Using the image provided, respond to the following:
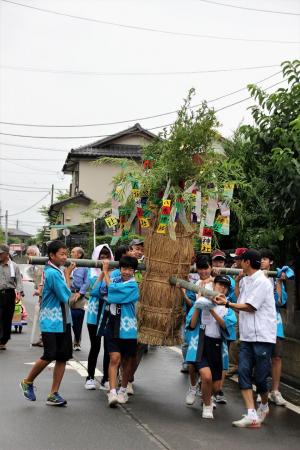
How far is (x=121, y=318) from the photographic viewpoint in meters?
7.32

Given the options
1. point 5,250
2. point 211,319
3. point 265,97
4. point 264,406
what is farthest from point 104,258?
point 5,250

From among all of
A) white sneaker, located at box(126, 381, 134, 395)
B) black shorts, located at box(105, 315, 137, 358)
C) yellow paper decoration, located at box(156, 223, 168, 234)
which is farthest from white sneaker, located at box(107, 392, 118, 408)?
yellow paper decoration, located at box(156, 223, 168, 234)

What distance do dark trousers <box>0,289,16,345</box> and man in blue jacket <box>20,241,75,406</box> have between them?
458cm

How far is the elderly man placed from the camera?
38.3 ft

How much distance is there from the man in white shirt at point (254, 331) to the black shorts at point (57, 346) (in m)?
1.93

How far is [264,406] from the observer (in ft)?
22.3

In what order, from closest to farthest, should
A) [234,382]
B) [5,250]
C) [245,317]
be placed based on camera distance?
[245,317] → [234,382] → [5,250]

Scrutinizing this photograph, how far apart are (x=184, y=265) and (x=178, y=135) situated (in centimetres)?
155

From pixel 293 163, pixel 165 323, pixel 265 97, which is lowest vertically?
pixel 165 323

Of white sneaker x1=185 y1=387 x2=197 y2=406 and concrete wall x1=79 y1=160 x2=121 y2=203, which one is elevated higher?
concrete wall x1=79 y1=160 x2=121 y2=203

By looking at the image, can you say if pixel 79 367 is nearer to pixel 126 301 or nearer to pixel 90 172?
pixel 126 301

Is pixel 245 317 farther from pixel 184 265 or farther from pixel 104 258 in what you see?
pixel 104 258

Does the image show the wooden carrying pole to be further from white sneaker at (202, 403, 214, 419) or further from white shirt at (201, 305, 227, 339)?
white sneaker at (202, 403, 214, 419)

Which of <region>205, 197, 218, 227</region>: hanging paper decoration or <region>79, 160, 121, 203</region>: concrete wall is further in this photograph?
<region>79, 160, 121, 203</region>: concrete wall
